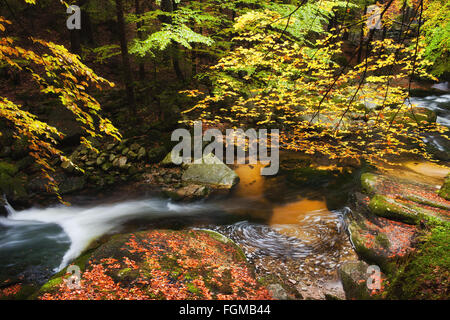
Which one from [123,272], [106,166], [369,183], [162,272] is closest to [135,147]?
[106,166]

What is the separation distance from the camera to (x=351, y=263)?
473cm

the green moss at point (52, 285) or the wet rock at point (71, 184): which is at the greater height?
the wet rock at point (71, 184)

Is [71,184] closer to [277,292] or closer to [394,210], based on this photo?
[277,292]

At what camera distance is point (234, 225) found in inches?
261

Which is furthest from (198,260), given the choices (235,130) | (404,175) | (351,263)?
(404,175)

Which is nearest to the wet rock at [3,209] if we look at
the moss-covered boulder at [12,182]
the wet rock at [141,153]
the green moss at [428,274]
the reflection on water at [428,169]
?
the moss-covered boulder at [12,182]

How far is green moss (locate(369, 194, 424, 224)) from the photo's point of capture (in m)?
4.85

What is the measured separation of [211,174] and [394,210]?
18.7ft

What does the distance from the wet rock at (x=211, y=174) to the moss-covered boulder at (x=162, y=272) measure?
3426 millimetres

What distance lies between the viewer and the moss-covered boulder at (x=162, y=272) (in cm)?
338

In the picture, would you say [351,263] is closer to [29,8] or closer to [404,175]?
[404,175]

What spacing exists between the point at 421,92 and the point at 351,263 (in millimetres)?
17901

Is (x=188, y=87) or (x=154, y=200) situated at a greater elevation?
(x=188, y=87)

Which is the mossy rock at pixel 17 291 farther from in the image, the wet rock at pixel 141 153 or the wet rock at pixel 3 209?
the wet rock at pixel 141 153
